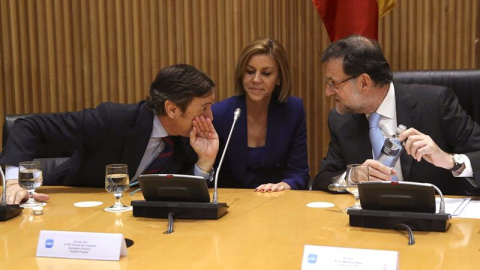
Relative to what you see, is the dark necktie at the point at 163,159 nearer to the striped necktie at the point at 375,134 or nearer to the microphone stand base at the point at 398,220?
the striped necktie at the point at 375,134

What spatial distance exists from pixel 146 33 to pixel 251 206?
93.6 inches

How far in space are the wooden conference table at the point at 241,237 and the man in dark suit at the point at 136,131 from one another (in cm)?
42

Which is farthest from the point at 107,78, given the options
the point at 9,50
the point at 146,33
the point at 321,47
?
the point at 321,47

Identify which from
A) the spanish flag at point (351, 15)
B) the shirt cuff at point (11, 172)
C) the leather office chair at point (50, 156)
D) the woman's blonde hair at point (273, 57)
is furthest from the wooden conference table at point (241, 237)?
the spanish flag at point (351, 15)

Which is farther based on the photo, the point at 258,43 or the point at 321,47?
the point at 321,47

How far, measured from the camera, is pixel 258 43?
10.9 feet

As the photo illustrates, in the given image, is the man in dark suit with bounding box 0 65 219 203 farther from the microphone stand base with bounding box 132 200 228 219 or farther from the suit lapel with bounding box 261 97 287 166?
→ the microphone stand base with bounding box 132 200 228 219

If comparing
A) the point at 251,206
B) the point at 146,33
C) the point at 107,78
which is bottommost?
the point at 251,206

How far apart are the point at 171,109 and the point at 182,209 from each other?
831mm

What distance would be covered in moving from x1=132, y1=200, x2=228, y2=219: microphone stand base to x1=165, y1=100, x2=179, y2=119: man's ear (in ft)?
2.52

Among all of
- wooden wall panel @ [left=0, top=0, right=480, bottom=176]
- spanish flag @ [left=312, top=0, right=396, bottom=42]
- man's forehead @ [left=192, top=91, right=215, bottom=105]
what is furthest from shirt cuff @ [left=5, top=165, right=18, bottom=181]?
spanish flag @ [left=312, top=0, right=396, bottom=42]

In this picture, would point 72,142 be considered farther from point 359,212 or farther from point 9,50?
point 9,50

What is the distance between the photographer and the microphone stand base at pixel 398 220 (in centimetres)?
193

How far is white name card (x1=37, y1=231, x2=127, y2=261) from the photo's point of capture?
1.71 meters
